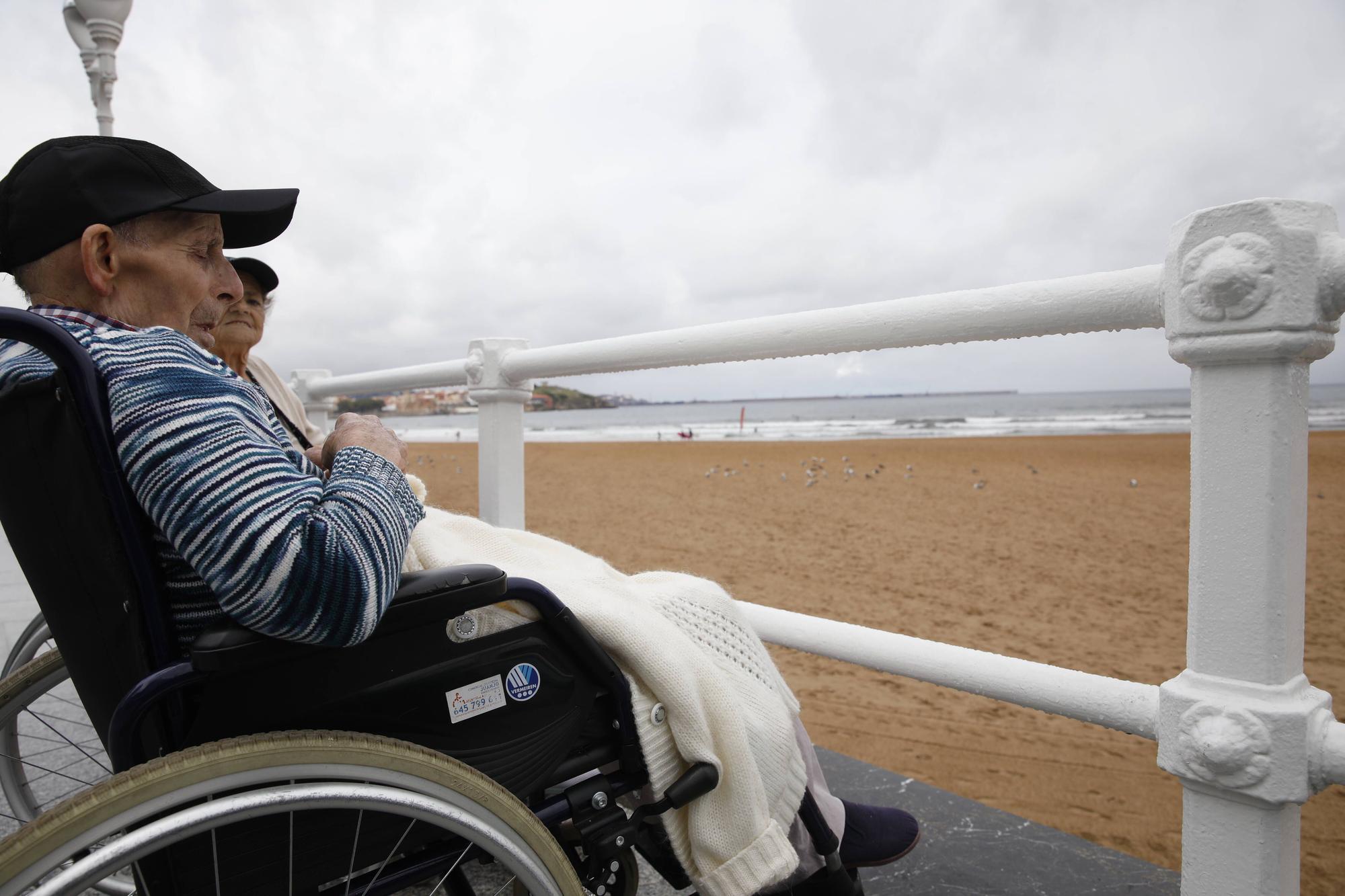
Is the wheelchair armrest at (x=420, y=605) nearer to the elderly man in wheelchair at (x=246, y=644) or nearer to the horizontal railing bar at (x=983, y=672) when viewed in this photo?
the elderly man in wheelchair at (x=246, y=644)

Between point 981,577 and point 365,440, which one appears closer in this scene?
point 365,440

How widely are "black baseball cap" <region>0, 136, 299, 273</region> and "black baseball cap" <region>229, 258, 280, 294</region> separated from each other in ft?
3.83

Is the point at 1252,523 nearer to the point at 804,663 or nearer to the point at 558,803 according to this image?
the point at 558,803

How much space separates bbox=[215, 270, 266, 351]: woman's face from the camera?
2.17 m

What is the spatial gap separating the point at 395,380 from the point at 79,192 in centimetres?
239

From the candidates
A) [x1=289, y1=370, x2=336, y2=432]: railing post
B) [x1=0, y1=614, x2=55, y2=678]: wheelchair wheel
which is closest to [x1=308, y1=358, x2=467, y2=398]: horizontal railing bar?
[x1=289, y1=370, x2=336, y2=432]: railing post

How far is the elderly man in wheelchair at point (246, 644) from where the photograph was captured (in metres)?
0.86

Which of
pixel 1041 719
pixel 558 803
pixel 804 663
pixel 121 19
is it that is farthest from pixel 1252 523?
pixel 121 19

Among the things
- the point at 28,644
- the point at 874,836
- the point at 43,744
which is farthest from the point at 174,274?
the point at 43,744

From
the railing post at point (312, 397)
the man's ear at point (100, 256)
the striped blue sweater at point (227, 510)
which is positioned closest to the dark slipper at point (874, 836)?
the striped blue sweater at point (227, 510)

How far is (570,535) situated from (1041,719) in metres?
5.54

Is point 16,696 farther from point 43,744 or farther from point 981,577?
point 981,577

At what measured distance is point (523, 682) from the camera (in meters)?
1.10

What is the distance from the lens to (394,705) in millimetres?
1019
